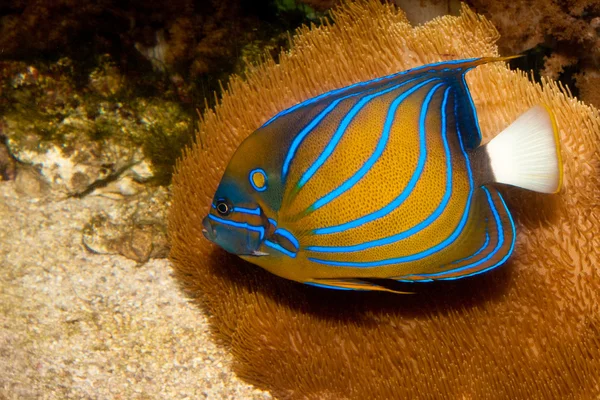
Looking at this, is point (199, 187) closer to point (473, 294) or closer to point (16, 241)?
point (473, 294)

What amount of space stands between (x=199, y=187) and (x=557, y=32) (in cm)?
268

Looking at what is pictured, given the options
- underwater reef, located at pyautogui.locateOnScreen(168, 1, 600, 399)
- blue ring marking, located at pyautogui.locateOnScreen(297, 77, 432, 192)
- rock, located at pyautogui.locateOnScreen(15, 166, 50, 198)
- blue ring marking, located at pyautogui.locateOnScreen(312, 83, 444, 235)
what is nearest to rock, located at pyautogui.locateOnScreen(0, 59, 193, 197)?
rock, located at pyautogui.locateOnScreen(15, 166, 50, 198)

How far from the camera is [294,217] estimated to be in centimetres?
200

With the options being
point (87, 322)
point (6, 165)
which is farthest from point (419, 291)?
point (6, 165)

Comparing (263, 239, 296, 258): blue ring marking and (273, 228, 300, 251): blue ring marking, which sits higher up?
(273, 228, 300, 251): blue ring marking

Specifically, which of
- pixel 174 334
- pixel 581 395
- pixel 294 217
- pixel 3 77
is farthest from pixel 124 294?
pixel 581 395

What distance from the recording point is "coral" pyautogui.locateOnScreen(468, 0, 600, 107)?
11.2 feet

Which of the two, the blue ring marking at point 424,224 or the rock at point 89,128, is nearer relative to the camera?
the blue ring marking at point 424,224

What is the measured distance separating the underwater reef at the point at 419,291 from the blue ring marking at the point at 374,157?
27.7 inches

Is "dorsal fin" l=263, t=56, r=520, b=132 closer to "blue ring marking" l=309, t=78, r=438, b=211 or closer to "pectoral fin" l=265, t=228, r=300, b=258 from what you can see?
"blue ring marking" l=309, t=78, r=438, b=211

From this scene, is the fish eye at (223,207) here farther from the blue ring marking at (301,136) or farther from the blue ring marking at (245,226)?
the blue ring marking at (301,136)

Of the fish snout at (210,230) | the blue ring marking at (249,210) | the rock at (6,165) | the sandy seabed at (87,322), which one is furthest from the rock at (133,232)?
the blue ring marking at (249,210)

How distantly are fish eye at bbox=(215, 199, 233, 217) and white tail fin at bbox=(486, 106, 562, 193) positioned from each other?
3.46 feet

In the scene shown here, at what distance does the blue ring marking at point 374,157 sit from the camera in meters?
1.95
